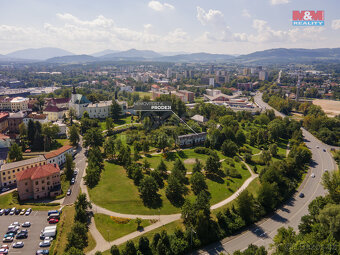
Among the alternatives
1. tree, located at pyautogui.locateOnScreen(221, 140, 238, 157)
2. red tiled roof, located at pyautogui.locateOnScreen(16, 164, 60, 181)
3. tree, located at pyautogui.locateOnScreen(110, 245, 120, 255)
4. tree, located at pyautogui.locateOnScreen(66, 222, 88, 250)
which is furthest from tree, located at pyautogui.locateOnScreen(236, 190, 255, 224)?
red tiled roof, located at pyautogui.locateOnScreen(16, 164, 60, 181)

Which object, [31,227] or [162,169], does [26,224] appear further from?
[162,169]

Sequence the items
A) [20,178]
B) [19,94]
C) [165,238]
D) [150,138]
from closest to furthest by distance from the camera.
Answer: [165,238], [20,178], [150,138], [19,94]

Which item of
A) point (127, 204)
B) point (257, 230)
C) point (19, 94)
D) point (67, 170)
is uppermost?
point (19, 94)

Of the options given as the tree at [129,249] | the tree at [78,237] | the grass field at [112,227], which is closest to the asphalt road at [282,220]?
the tree at [129,249]

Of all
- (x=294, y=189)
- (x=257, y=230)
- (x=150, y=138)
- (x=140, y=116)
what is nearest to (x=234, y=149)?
(x=294, y=189)

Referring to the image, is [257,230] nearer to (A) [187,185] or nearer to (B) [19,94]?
(A) [187,185]

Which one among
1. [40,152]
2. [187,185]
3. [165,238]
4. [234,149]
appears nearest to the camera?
[165,238]

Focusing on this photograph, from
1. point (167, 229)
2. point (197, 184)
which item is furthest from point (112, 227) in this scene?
point (197, 184)
